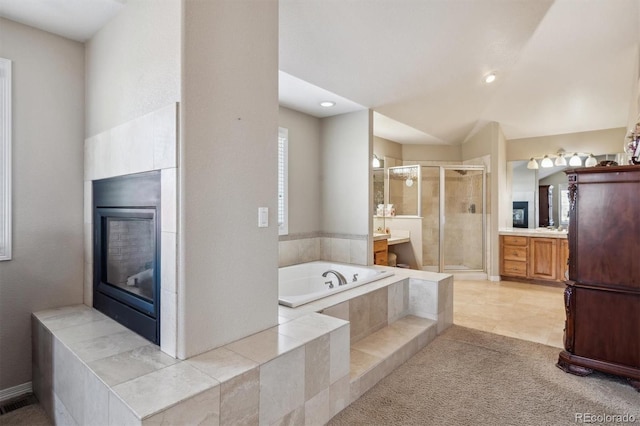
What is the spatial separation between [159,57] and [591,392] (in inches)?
130

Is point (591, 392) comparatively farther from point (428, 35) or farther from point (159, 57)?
point (159, 57)

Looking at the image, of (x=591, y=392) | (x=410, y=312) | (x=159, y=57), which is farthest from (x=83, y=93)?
(x=591, y=392)

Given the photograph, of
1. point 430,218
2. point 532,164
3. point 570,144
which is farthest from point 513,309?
point 570,144

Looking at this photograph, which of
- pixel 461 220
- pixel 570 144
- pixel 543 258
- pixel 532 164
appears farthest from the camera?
pixel 461 220

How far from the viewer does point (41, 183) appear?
228 centimetres

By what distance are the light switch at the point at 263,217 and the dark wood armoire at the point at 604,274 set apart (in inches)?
88.4

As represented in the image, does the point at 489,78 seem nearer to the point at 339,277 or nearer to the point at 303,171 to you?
the point at 303,171

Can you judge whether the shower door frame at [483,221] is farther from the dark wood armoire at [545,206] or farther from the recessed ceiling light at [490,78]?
the recessed ceiling light at [490,78]

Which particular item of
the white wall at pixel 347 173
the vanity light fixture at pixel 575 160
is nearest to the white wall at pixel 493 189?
the vanity light fixture at pixel 575 160

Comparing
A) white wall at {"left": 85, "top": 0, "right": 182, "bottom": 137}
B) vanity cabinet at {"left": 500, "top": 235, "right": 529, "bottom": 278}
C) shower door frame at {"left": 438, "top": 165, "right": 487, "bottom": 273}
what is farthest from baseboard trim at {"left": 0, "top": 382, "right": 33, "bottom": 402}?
vanity cabinet at {"left": 500, "top": 235, "right": 529, "bottom": 278}

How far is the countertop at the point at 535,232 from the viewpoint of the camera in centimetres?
520

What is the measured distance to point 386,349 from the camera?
8.59ft

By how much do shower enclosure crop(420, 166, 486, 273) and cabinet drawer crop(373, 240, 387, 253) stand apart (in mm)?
1392

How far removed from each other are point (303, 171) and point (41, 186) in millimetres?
2579
